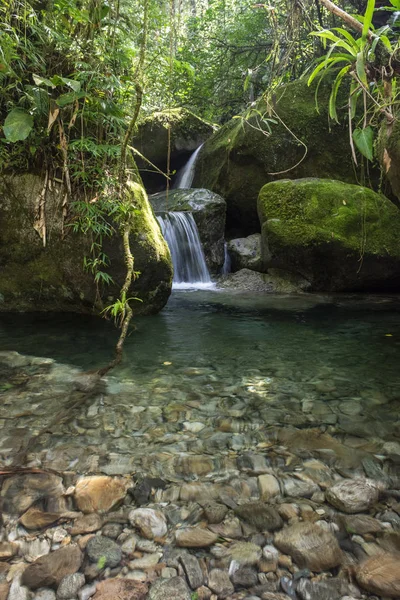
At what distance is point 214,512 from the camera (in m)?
1.53

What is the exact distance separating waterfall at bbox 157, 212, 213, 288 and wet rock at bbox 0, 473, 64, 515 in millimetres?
6216

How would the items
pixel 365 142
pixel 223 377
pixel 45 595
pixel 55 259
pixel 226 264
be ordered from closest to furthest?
pixel 45 595 → pixel 365 142 → pixel 223 377 → pixel 55 259 → pixel 226 264

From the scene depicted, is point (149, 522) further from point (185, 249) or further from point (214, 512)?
point (185, 249)

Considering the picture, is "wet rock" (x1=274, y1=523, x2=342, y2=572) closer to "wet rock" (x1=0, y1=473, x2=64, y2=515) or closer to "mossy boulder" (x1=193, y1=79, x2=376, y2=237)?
"wet rock" (x1=0, y1=473, x2=64, y2=515)

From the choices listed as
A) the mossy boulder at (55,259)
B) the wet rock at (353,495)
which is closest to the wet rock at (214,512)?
the wet rock at (353,495)

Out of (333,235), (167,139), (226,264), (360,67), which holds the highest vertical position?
(167,139)

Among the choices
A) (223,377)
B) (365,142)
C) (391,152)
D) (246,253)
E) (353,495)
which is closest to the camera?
(353,495)

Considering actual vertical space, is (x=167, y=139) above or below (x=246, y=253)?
above

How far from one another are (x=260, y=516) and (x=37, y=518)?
85 cm

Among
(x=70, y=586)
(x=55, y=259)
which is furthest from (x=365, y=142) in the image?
(x=55, y=259)

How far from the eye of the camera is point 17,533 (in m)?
1.40

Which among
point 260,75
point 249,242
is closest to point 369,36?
point 249,242

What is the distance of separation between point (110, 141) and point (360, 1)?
7175mm

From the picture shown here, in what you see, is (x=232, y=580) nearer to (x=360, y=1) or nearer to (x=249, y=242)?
(x=249, y=242)
